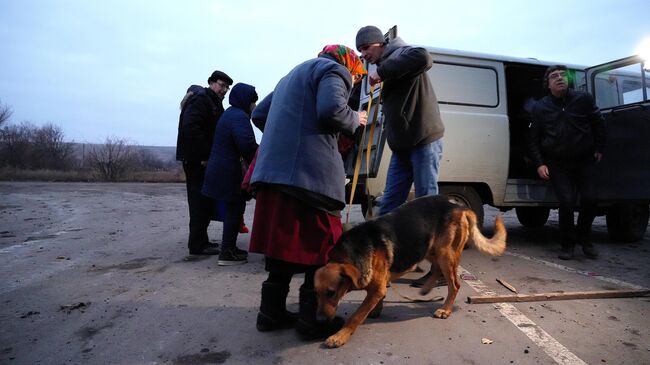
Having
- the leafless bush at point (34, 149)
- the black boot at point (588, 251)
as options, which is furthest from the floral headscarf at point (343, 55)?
the leafless bush at point (34, 149)

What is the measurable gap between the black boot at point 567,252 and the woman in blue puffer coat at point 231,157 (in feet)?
13.0

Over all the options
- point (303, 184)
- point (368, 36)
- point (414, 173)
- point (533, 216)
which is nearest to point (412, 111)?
point (414, 173)

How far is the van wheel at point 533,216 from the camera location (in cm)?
691

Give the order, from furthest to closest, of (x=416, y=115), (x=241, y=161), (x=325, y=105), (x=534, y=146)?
(x=534, y=146) → (x=241, y=161) → (x=416, y=115) → (x=325, y=105)

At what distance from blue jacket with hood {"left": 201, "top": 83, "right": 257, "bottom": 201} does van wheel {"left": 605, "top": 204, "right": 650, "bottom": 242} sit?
5.53m

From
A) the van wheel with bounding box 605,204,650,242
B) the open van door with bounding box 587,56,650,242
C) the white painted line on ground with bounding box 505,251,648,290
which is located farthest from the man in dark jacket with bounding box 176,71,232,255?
the van wheel with bounding box 605,204,650,242

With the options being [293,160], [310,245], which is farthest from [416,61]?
[310,245]

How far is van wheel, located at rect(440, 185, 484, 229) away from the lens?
15.5 feet

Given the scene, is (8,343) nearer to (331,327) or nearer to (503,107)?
(331,327)

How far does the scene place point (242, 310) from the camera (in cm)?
292

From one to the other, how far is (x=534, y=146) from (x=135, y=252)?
558cm

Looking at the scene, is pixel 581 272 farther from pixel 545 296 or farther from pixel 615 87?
pixel 615 87

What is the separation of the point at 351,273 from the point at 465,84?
3548 millimetres

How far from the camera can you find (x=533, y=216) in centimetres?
695
